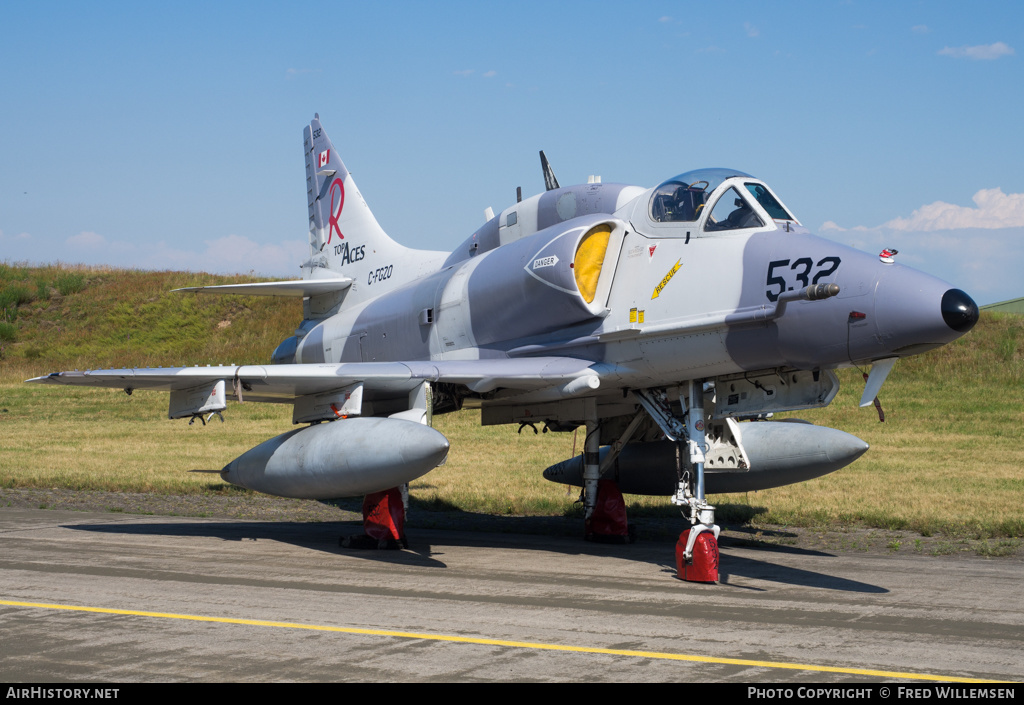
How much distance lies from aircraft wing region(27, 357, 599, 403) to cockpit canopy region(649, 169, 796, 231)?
1.94m

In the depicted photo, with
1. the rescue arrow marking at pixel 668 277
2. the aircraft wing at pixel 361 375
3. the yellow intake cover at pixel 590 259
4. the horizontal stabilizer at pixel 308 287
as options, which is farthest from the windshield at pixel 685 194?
the horizontal stabilizer at pixel 308 287

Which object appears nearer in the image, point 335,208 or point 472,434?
point 335,208

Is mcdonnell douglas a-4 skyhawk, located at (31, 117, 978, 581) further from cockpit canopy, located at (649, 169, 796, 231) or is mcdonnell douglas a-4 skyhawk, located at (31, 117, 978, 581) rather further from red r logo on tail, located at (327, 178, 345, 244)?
red r logo on tail, located at (327, 178, 345, 244)

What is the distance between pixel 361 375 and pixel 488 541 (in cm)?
322

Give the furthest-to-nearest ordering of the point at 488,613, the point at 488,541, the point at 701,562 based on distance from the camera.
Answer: the point at 488,541
the point at 701,562
the point at 488,613

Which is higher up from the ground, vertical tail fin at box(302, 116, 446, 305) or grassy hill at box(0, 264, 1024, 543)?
vertical tail fin at box(302, 116, 446, 305)

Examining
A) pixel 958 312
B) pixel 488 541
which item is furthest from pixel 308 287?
pixel 958 312

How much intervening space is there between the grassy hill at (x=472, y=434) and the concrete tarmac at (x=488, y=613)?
3.44 meters

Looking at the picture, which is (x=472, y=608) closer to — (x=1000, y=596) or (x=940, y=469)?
(x=1000, y=596)

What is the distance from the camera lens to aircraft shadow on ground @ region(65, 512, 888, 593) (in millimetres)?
9908

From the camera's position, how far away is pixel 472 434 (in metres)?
26.5

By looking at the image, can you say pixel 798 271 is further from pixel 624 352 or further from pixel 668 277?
pixel 624 352

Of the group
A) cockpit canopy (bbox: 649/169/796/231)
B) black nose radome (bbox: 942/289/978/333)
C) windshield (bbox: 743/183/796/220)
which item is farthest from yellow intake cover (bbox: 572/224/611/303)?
black nose radome (bbox: 942/289/978/333)

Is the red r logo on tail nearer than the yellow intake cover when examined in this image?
No
